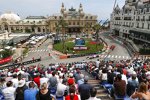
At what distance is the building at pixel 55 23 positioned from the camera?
16088 cm

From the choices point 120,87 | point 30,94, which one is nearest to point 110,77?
point 120,87

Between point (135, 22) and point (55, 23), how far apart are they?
2869 inches

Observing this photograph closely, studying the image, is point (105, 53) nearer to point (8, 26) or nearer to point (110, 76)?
point (110, 76)

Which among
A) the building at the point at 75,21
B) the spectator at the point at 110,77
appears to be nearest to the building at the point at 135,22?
the building at the point at 75,21

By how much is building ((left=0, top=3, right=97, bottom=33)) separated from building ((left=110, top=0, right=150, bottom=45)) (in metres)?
34.4

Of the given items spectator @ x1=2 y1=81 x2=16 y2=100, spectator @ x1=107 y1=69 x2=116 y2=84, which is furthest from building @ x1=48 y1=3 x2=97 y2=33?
spectator @ x1=2 y1=81 x2=16 y2=100

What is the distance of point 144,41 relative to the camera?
85062mm

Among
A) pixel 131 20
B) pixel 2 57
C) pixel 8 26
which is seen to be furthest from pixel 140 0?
pixel 8 26

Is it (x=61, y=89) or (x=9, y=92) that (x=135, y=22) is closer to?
(x=61, y=89)

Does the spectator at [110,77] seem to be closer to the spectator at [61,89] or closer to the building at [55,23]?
the spectator at [61,89]

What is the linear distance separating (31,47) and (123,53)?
3636cm

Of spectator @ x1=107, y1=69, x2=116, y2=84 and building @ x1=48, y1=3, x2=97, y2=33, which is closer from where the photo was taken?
spectator @ x1=107, y1=69, x2=116, y2=84

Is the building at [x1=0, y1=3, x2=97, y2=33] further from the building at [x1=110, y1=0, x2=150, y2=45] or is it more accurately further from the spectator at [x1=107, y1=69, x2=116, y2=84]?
the spectator at [x1=107, y1=69, x2=116, y2=84]

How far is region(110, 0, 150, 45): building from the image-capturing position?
277 feet
